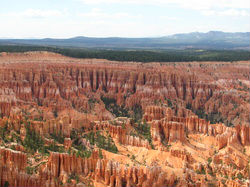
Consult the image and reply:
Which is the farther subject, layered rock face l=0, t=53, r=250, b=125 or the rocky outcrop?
layered rock face l=0, t=53, r=250, b=125

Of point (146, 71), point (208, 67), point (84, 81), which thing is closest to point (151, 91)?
point (146, 71)

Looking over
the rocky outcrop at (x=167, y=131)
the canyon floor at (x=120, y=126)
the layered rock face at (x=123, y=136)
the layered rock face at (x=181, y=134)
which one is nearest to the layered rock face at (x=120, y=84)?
the canyon floor at (x=120, y=126)

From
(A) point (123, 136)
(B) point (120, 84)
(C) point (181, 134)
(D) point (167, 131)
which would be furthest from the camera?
(B) point (120, 84)

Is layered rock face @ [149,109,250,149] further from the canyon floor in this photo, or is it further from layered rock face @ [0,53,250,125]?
layered rock face @ [0,53,250,125]

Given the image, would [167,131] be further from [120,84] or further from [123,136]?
[120,84]

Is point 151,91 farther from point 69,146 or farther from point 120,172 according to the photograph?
point 120,172

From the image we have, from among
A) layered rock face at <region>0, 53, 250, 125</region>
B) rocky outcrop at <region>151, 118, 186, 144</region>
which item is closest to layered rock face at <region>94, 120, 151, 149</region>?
rocky outcrop at <region>151, 118, 186, 144</region>

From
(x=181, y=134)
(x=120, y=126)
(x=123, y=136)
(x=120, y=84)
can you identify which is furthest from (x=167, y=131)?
(x=120, y=84)

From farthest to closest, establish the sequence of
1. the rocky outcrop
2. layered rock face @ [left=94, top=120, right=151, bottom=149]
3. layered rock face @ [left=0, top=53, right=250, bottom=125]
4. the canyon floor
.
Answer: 1. layered rock face @ [left=0, top=53, right=250, bottom=125]
2. the rocky outcrop
3. layered rock face @ [left=94, top=120, right=151, bottom=149]
4. the canyon floor
